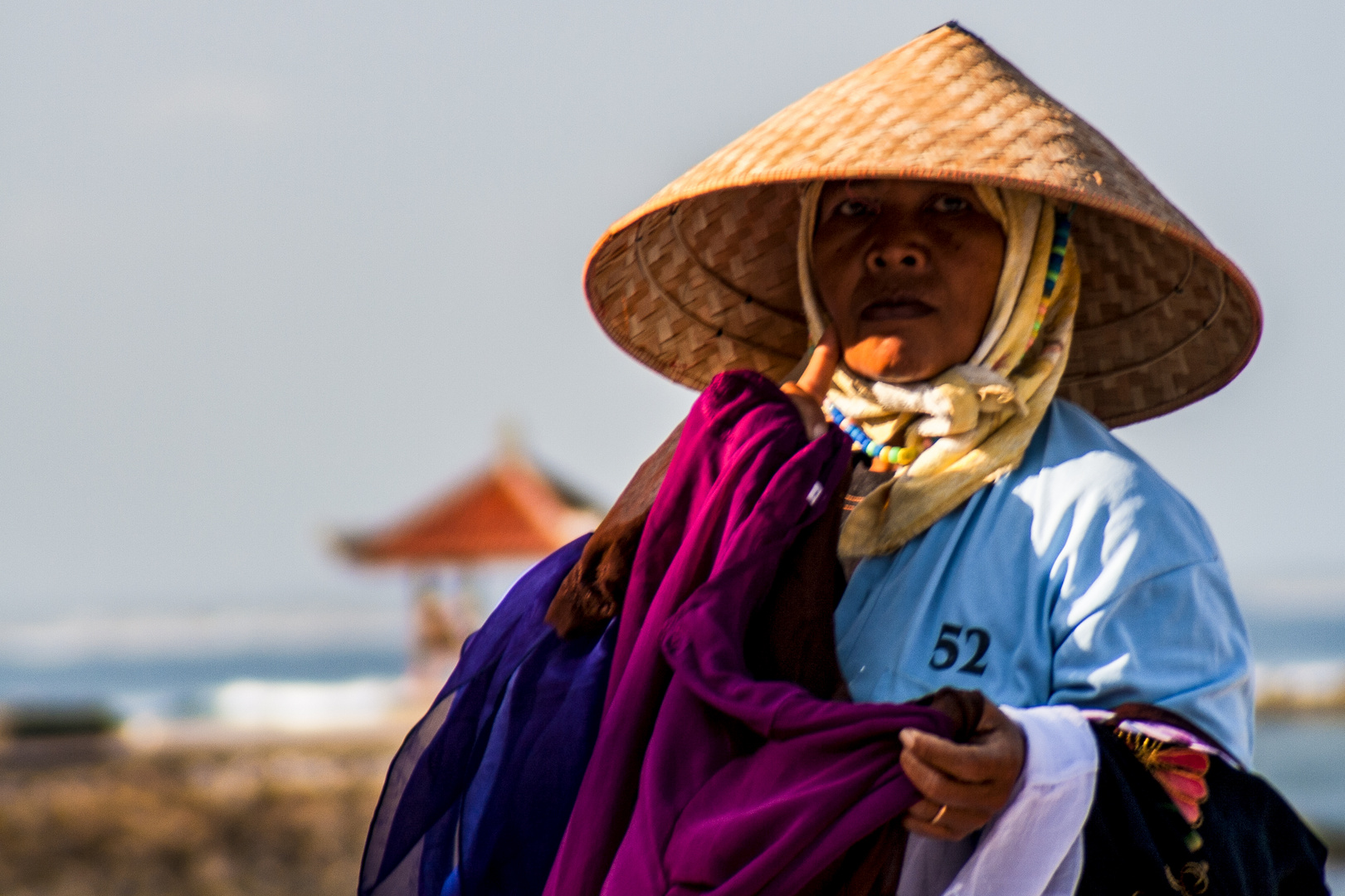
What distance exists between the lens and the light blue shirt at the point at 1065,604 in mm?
1589

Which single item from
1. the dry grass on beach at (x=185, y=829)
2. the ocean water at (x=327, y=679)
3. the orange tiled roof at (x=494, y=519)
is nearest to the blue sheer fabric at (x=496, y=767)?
the dry grass on beach at (x=185, y=829)

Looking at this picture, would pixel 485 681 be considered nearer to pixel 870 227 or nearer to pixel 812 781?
pixel 812 781

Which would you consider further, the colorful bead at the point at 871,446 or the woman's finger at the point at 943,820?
the colorful bead at the point at 871,446

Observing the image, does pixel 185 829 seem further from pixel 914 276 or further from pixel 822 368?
pixel 914 276

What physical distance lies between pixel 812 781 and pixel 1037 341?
0.72 metres

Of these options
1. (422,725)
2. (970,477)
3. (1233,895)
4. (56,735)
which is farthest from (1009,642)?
(56,735)

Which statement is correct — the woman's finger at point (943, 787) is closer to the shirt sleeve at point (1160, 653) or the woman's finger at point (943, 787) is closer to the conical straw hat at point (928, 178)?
the shirt sleeve at point (1160, 653)

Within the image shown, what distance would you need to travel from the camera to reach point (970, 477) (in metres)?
1.76

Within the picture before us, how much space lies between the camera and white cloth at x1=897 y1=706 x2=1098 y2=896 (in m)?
1.45

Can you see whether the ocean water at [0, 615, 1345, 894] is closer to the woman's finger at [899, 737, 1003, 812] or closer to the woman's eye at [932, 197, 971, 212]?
the woman's eye at [932, 197, 971, 212]

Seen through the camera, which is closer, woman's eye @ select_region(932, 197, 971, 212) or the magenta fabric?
the magenta fabric

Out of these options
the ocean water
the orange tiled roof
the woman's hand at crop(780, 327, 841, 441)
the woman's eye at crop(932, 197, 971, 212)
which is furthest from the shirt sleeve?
the orange tiled roof

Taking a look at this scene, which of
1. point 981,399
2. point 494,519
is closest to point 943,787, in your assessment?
point 981,399

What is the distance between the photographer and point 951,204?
187 centimetres
